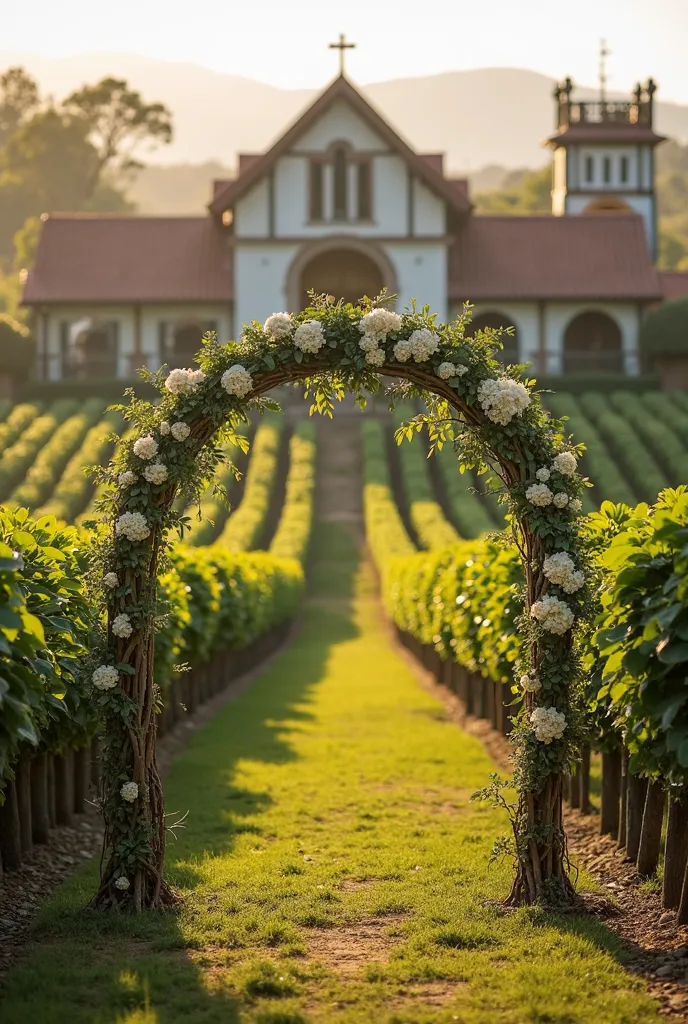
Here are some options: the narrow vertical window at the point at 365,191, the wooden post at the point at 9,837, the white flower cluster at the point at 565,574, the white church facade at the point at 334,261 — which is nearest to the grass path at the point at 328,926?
the wooden post at the point at 9,837

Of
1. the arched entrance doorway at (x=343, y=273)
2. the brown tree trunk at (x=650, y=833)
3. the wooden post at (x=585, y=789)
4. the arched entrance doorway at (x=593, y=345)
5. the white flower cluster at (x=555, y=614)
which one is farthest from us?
the arched entrance doorway at (x=343, y=273)

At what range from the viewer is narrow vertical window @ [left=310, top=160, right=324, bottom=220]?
4672 centimetres

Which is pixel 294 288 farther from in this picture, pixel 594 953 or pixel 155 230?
pixel 594 953

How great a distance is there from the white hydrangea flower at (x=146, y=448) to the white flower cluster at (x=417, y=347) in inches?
60.1

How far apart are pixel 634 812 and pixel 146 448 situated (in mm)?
3993

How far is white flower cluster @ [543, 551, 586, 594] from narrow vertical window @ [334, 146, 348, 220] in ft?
131

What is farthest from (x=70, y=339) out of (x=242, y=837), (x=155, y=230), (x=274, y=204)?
(x=242, y=837)

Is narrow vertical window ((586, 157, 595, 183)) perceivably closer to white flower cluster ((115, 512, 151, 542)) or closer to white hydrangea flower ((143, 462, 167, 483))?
white hydrangea flower ((143, 462, 167, 483))

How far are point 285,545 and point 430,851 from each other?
22.5 m

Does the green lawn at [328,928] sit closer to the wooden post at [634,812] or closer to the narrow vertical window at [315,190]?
the wooden post at [634,812]

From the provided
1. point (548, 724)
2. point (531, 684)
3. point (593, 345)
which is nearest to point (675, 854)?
point (548, 724)

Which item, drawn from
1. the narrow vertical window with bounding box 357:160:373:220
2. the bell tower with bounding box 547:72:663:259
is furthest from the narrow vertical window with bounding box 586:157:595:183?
the narrow vertical window with bounding box 357:160:373:220

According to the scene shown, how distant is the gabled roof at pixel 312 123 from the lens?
45.2 meters

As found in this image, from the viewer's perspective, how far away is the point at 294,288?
4706cm
